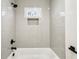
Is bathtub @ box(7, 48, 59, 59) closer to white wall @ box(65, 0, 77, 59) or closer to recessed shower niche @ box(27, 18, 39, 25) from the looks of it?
recessed shower niche @ box(27, 18, 39, 25)

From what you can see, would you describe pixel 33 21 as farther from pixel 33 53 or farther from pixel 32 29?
pixel 33 53

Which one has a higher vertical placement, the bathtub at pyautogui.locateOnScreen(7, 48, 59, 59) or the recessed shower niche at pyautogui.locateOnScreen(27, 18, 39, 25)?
the recessed shower niche at pyautogui.locateOnScreen(27, 18, 39, 25)

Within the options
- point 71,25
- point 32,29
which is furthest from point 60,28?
point 32,29

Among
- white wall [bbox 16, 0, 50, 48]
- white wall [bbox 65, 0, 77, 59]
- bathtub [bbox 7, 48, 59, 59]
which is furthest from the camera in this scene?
white wall [bbox 16, 0, 50, 48]

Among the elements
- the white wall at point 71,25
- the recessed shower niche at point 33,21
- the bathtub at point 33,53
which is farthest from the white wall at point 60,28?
the recessed shower niche at point 33,21

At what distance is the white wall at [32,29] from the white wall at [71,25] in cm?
174

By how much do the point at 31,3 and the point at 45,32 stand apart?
103 centimetres

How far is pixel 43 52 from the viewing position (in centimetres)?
360

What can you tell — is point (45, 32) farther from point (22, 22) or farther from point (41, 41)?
point (22, 22)

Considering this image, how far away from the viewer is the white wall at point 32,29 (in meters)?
3.67

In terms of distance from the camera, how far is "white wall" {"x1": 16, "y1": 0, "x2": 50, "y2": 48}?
12.0ft

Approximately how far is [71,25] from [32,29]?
201cm

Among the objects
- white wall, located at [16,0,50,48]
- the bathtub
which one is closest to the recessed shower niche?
white wall, located at [16,0,50,48]

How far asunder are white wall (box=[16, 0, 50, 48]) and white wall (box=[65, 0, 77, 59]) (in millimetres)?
1735
